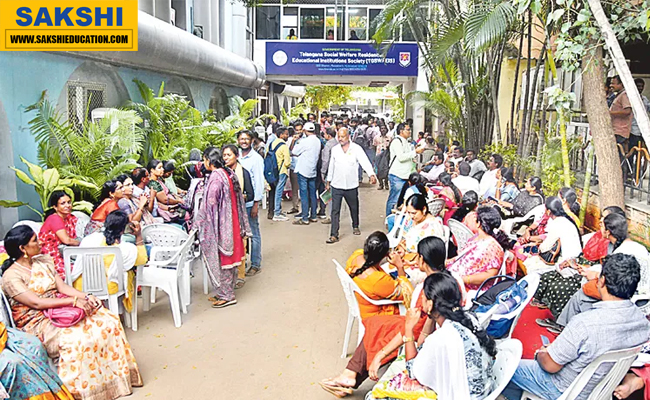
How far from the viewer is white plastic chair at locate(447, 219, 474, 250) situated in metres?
6.03

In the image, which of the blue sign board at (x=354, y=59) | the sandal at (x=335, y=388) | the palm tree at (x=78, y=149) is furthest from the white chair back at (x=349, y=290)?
the blue sign board at (x=354, y=59)

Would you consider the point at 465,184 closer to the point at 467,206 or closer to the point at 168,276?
the point at 467,206

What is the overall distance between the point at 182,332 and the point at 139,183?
2157 mm

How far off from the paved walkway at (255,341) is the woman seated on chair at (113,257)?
49cm

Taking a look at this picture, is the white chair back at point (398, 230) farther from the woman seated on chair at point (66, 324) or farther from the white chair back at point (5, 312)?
the white chair back at point (5, 312)

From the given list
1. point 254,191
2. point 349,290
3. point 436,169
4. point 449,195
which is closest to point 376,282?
point 349,290

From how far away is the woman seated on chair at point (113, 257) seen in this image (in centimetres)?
488

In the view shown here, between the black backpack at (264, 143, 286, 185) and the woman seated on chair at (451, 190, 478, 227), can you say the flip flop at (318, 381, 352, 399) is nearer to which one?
the woman seated on chair at (451, 190, 478, 227)

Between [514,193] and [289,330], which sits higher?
[514,193]

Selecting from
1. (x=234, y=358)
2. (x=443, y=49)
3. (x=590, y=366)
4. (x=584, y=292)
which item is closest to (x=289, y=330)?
(x=234, y=358)

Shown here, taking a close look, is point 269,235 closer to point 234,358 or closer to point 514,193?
point 514,193

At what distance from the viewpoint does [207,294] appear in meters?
6.52

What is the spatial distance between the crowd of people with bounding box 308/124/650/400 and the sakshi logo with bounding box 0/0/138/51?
14.7ft

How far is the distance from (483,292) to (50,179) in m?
4.76
